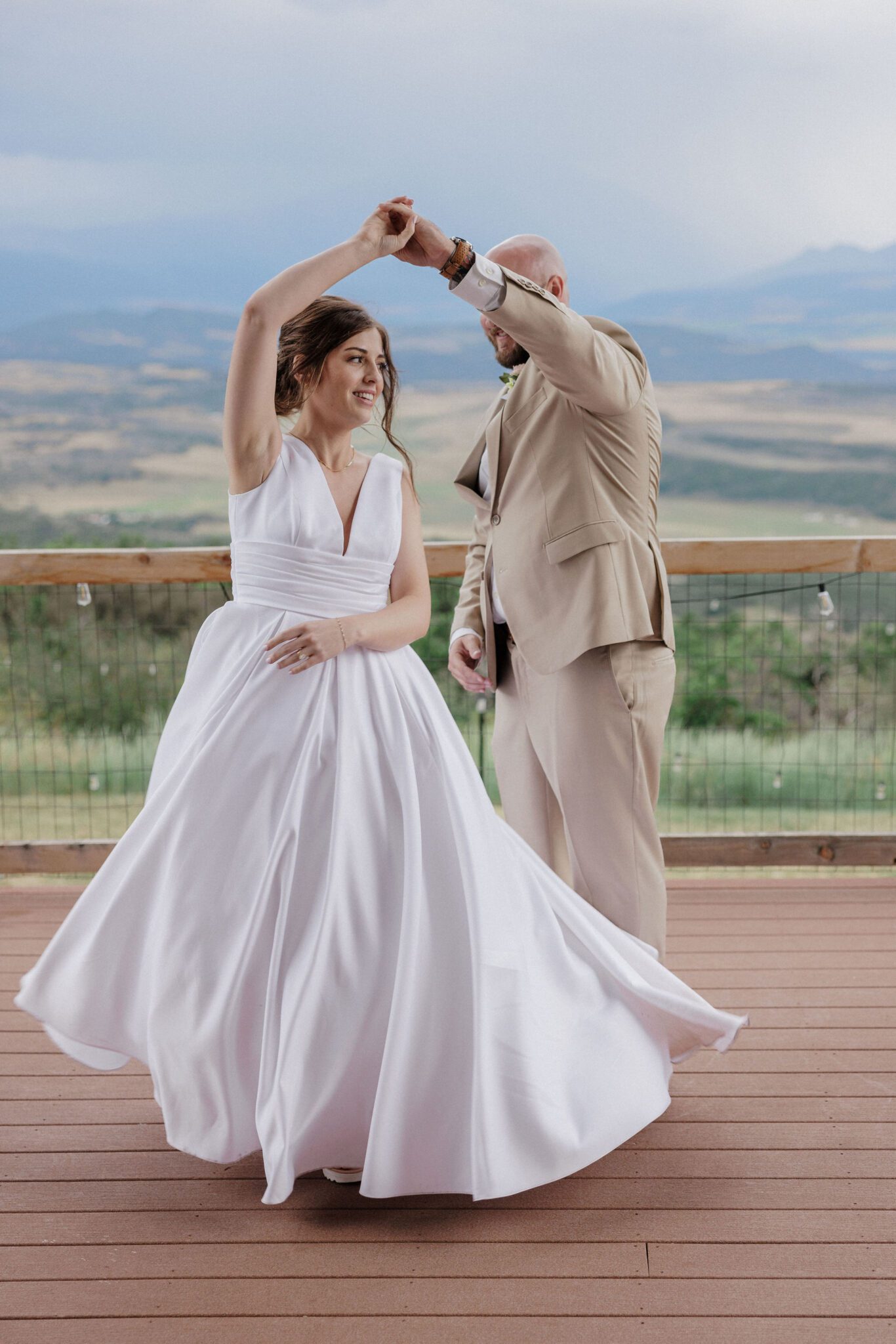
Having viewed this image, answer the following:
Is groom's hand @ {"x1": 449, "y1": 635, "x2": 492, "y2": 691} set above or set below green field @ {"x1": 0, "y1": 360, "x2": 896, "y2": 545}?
below

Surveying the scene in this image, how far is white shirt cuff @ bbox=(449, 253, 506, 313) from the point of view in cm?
196

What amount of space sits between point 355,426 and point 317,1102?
1.18 metres

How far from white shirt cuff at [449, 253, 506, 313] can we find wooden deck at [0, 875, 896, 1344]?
1.53 metres

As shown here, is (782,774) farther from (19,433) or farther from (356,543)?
(19,433)

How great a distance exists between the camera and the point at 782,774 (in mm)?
4070

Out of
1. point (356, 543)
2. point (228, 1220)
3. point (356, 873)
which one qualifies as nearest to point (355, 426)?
point (356, 543)

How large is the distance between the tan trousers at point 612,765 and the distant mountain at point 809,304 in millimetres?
→ 21088

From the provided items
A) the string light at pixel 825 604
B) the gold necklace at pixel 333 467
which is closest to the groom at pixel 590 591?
the gold necklace at pixel 333 467

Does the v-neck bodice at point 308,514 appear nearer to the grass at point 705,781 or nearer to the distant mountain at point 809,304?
the grass at point 705,781

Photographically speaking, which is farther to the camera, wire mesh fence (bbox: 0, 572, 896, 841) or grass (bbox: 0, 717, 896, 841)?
grass (bbox: 0, 717, 896, 841)

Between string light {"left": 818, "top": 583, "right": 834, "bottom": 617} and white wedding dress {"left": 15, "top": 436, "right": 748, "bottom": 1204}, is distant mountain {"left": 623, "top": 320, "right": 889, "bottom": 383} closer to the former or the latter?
string light {"left": 818, "top": 583, "right": 834, "bottom": 617}

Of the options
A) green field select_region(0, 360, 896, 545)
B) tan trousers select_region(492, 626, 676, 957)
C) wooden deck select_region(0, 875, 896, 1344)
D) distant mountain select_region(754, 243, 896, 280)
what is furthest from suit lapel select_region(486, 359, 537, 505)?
distant mountain select_region(754, 243, 896, 280)

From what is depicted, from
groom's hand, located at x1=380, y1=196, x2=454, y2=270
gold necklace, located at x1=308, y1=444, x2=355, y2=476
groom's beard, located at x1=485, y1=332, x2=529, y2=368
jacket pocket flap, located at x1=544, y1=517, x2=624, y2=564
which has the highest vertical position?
groom's hand, located at x1=380, y1=196, x2=454, y2=270

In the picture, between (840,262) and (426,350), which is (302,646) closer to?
(426,350)
